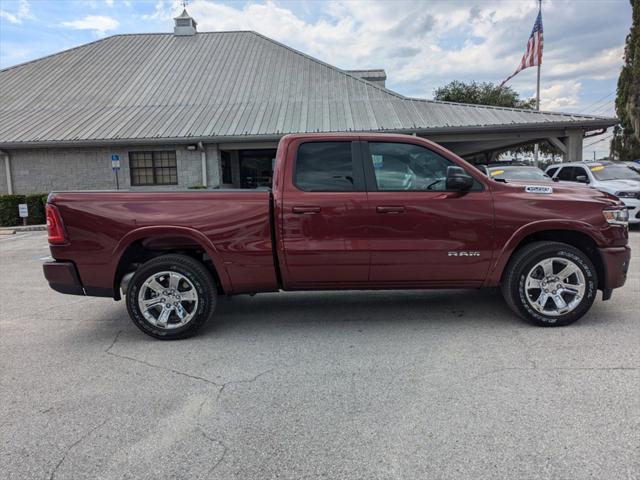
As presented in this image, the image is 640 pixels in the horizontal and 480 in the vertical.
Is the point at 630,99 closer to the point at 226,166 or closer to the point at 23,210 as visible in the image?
the point at 226,166

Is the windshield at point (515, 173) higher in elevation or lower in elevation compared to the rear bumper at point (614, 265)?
higher

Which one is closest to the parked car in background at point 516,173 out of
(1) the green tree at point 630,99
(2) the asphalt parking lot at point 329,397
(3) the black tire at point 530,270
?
(2) the asphalt parking lot at point 329,397

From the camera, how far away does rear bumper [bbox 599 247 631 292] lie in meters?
4.38

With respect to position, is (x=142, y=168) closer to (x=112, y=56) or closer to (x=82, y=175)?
(x=82, y=175)

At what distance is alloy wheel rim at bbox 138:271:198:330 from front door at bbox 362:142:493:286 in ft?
5.90

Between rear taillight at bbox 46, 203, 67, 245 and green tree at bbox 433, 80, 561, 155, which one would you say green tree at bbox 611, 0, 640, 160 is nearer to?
green tree at bbox 433, 80, 561, 155

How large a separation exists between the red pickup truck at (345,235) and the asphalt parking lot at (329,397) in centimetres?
46

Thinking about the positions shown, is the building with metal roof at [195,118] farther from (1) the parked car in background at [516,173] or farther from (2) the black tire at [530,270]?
(2) the black tire at [530,270]

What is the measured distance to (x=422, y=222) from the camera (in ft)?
14.2

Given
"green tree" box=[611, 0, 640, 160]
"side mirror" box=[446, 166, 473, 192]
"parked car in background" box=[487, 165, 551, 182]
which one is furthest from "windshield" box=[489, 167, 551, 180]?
"green tree" box=[611, 0, 640, 160]

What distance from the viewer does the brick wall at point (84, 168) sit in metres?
17.5

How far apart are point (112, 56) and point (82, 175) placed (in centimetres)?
870

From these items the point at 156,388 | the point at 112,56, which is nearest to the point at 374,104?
the point at 112,56

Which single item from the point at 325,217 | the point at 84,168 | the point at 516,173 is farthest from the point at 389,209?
the point at 84,168
